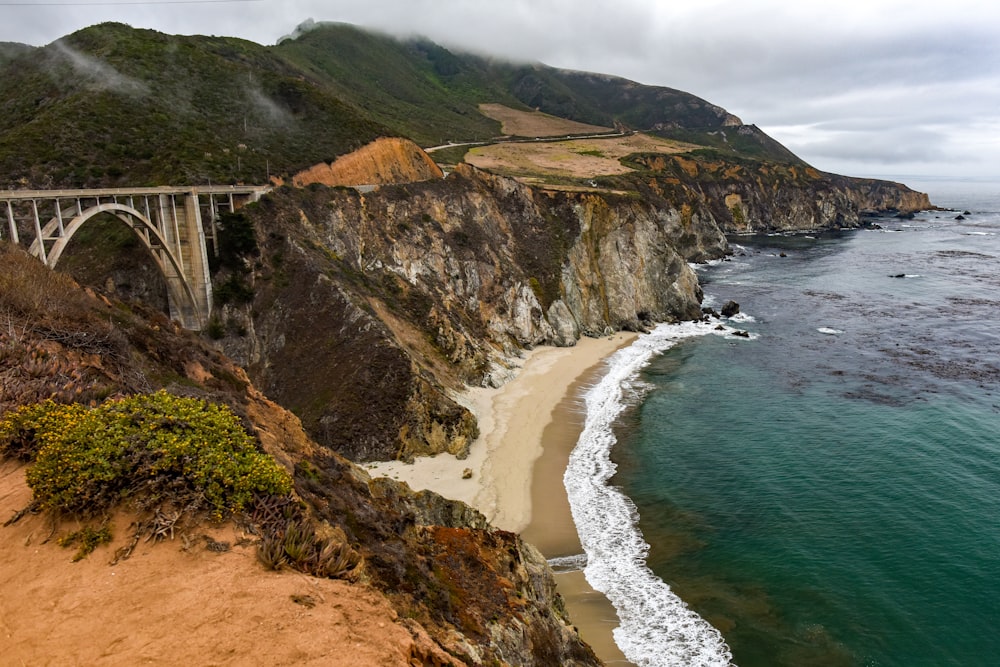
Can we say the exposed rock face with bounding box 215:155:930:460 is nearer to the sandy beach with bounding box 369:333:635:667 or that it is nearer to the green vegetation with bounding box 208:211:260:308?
the green vegetation with bounding box 208:211:260:308

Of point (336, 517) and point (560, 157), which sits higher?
point (560, 157)

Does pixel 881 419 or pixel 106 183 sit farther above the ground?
pixel 106 183

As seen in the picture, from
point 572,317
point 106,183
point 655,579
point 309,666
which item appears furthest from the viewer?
point 572,317

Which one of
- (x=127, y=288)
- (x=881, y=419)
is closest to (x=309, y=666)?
(x=127, y=288)

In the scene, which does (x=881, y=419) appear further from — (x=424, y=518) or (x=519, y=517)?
(x=424, y=518)

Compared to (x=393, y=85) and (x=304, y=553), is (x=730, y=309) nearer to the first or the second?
(x=304, y=553)

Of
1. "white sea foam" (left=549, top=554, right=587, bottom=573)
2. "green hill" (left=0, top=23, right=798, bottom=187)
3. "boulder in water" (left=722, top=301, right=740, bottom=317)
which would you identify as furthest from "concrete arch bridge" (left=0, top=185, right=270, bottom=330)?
"boulder in water" (left=722, top=301, right=740, bottom=317)

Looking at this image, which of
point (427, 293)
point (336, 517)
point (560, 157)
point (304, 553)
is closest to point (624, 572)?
point (336, 517)

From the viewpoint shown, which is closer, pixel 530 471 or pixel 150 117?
pixel 530 471
